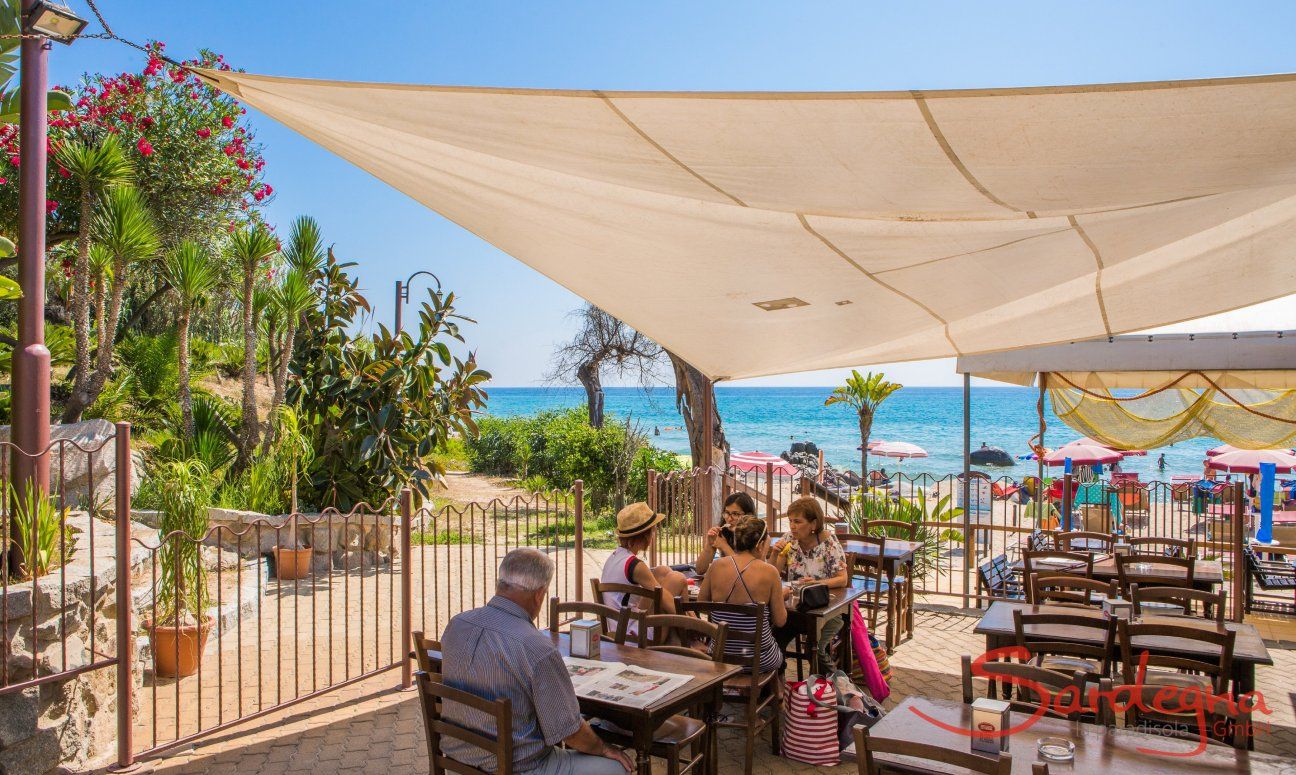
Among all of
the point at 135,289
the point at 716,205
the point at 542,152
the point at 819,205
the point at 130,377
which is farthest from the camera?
the point at 135,289

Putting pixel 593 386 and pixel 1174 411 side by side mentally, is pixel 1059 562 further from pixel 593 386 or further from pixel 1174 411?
pixel 593 386

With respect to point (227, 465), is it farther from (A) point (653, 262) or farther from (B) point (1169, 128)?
(B) point (1169, 128)

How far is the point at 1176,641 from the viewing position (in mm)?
4590

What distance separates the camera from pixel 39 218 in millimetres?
4992

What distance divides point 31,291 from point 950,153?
196 inches

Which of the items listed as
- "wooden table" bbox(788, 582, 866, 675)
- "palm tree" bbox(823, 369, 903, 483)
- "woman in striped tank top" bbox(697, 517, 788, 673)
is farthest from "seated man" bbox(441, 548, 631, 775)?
"palm tree" bbox(823, 369, 903, 483)

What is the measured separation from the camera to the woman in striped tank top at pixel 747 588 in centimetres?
467

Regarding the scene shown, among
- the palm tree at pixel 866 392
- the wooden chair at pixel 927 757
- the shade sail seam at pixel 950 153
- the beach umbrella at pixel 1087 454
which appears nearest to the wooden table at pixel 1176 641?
the wooden chair at pixel 927 757

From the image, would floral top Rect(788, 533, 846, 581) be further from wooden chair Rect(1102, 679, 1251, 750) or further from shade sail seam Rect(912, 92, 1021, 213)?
shade sail seam Rect(912, 92, 1021, 213)

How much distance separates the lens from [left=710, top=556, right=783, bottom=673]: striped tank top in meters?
4.64

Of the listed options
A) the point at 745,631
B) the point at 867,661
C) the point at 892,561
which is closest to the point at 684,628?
the point at 745,631

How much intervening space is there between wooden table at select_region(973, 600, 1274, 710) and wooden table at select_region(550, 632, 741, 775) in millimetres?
1753

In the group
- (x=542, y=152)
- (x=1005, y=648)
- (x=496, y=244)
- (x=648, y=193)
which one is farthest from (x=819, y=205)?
(x=1005, y=648)

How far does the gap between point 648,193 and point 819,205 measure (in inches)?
30.1
